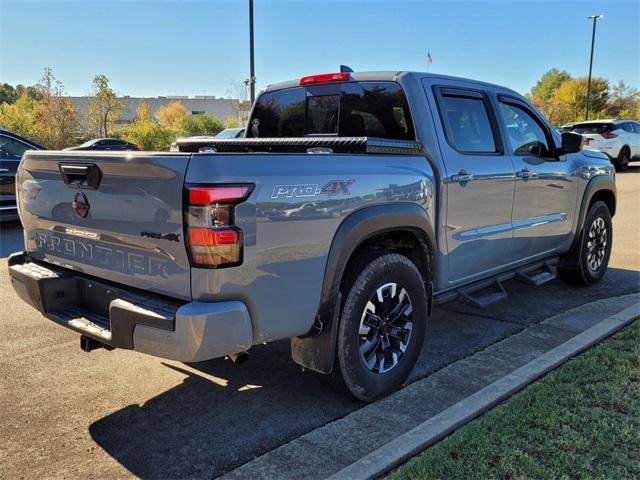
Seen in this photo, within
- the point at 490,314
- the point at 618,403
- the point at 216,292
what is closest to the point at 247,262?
the point at 216,292

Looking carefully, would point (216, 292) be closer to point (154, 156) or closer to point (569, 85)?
point (154, 156)

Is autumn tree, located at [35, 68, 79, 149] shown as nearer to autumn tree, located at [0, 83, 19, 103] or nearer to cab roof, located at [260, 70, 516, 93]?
cab roof, located at [260, 70, 516, 93]

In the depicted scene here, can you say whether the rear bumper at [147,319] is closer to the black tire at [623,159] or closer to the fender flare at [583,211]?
the fender flare at [583,211]

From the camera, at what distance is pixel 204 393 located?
3.64 m

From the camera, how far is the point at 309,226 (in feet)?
9.51

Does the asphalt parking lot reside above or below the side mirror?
below

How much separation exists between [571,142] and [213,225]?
394 centimetres

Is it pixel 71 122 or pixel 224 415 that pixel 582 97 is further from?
pixel 224 415

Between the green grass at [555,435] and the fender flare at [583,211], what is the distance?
239cm

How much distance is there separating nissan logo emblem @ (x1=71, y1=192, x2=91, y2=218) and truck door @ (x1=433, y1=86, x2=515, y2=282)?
7.45 ft

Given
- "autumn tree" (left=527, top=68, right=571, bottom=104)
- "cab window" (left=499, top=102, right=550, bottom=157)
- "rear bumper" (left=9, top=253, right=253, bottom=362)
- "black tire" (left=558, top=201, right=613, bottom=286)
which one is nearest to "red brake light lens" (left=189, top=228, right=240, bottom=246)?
"rear bumper" (left=9, top=253, right=253, bottom=362)

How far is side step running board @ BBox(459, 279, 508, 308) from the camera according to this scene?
4.32 meters

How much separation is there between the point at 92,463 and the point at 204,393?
2.99 ft

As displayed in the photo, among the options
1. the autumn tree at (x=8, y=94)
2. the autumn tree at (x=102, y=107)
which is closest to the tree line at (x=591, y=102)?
the autumn tree at (x=102, y=107)
